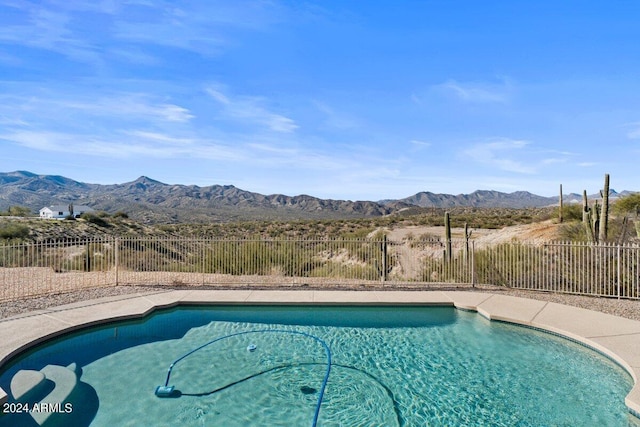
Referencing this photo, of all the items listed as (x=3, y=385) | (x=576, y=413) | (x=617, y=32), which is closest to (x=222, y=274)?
(x=3, y=385)

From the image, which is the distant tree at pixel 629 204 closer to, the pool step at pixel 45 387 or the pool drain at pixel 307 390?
the pool drain at pixel 307 390

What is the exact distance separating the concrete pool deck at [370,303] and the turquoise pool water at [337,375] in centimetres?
22

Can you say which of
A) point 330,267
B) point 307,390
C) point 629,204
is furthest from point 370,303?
point 629,204

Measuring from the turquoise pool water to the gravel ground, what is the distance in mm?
2481

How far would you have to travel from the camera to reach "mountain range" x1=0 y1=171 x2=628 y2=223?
75.9 meters

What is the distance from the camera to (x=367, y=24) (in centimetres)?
1354

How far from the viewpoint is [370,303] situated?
10008 millimetres

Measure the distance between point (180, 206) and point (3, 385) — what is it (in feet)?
303

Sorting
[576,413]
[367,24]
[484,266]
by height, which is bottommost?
[576,413]

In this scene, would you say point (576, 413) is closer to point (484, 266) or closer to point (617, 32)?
point (484, 266)

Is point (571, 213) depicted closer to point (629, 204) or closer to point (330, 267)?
point (629, 204)

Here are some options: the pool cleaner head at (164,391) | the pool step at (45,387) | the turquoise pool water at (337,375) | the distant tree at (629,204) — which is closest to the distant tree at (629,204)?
the distant tree at (629,204)

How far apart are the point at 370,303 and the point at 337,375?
388cm

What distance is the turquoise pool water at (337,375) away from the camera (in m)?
5.05
